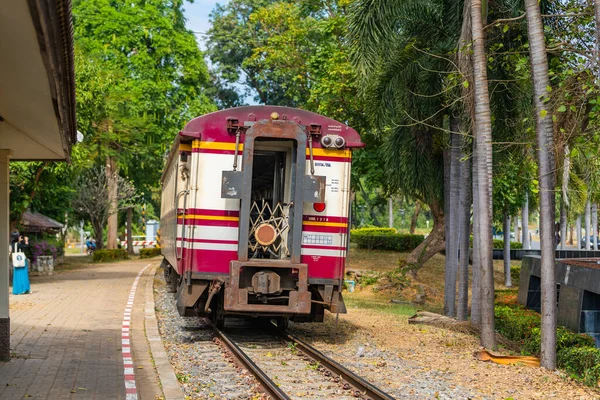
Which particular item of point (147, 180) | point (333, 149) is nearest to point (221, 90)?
point (147, 180)

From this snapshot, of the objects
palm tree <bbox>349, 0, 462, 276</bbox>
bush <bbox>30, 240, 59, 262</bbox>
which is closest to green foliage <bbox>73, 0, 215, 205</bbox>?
bush <bbox>30, 240, 59, 262</bbox>

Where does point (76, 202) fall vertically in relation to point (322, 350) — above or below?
above

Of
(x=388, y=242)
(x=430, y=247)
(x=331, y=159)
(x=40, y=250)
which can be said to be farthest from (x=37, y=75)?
(x=388, y=242)

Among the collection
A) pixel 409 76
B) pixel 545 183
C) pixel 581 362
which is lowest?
pixel 581 362

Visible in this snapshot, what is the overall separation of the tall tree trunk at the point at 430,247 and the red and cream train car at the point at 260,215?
51.7 feet

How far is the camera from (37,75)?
7305mm

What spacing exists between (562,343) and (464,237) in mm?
4061

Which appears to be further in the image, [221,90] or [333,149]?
[221,90]

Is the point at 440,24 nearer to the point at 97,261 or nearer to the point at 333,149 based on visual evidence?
the point at 333,149

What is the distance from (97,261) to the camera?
43.0 metres

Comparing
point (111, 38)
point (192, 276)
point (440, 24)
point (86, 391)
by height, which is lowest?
point (86, 391)

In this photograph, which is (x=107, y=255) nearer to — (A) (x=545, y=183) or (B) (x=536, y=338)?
(B) (x=536, y=338)

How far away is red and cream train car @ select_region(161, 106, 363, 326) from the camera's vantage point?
41.4 ft

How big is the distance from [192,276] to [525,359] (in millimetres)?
5189
